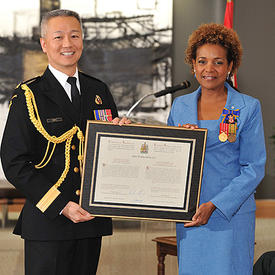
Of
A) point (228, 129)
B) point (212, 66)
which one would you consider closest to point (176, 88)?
point (212, 66)

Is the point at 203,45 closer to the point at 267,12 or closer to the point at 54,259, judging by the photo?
the point at 54,259

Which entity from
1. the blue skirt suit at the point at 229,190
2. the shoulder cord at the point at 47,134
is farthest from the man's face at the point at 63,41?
the blue skirt suit at the point at 229,190

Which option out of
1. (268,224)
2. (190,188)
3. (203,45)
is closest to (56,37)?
(203,45)

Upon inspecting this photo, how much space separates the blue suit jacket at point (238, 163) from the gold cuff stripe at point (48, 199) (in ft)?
2.13

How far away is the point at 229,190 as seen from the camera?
234 cm

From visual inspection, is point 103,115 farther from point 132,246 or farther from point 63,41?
point 132,246

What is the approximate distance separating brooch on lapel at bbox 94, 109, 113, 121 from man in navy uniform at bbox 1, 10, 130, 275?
0.11 ft

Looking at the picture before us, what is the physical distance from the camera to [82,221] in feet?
7.30

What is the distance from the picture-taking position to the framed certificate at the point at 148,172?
2252 mm

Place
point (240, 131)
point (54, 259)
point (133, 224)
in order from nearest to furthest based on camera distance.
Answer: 1. point (54, 259)
2. point (240, 131)
3. point (133, 224)

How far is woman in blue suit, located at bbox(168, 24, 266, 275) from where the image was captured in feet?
7.72

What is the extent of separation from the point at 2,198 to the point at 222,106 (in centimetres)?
533

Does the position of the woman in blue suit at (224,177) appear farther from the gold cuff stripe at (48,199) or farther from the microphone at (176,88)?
the gold cuff stripe at (48,199)

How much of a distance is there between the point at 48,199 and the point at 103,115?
17.8 inches
